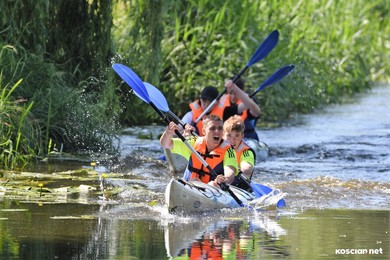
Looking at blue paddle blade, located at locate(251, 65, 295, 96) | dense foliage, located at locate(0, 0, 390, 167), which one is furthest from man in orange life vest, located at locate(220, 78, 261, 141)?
dense foliage, located at locate(0, 0, 390, 167)

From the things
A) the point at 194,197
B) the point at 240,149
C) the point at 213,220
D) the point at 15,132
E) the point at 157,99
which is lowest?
the point at 213,220

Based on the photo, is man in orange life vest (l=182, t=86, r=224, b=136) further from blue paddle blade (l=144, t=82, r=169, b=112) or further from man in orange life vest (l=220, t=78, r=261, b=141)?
→ blue paddle blade (l=144, t=82, r=169, b=112)

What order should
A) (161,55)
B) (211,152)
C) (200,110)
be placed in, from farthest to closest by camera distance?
(161,55)
(200,110)
(211,152)

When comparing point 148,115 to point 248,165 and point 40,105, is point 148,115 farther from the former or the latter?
point 248,165

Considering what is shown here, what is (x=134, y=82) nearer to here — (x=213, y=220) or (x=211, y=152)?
(x=211, y=152)

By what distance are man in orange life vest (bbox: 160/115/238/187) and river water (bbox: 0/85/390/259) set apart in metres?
0.44

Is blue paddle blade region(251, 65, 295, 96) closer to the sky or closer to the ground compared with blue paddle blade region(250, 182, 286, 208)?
closer to the sky

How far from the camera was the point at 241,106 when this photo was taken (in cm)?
1320

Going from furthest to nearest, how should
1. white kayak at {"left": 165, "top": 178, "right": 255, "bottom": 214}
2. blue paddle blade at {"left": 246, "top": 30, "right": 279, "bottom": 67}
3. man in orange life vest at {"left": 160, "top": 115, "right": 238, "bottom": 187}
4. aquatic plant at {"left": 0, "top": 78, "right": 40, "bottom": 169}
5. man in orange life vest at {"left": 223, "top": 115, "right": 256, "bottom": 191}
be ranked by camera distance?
blue paddle blade at {"left": 246, "top": 30, "right": 279, "bottom": 67}, aquatic plant at {"left": 0, "top": 78, "right": 40, "bottom": 169}, man in orange life vest at {"left": 223, "top": 115, "right": 256, "bottom": 191}, man in orange life vest at {"left": 160, "top": 115, "right": 238, "bottom": 187}, white kayak at {"left": 165, "top": 178, "right": 255, "bottom": 214}

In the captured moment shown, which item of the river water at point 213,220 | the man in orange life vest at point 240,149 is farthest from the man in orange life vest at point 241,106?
the man in orange life vest at point 240,149

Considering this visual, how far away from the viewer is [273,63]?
693 inches

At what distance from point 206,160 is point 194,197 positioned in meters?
0.76

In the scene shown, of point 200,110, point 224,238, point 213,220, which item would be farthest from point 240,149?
point 200,110

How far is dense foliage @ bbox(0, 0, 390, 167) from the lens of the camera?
12039mm
